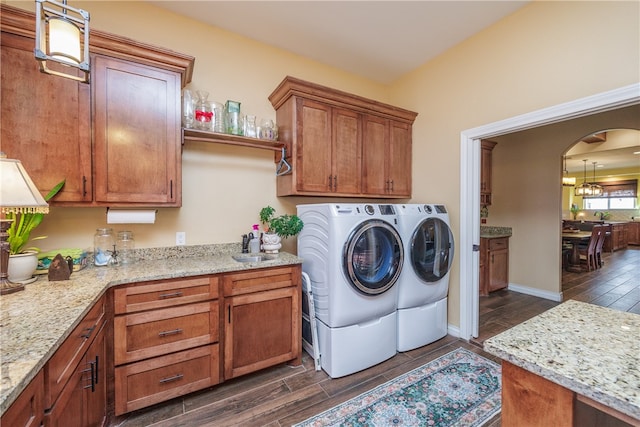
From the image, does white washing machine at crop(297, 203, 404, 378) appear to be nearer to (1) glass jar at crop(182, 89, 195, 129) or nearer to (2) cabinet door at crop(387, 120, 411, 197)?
(2) cabinet door at crop(387, 120, 411, 197)

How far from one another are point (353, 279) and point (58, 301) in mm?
1636

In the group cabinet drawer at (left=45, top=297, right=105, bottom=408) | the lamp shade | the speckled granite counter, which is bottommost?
cabinet drawer at (left=45, top=297, right=105, bottom=408)

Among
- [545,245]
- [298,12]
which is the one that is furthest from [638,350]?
[545,245]

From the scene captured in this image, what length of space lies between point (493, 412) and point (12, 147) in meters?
3.26

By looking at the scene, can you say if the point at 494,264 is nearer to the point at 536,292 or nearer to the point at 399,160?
the point at 536,292

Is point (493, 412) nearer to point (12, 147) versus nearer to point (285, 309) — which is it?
point (285, 309)

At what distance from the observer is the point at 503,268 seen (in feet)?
13.6

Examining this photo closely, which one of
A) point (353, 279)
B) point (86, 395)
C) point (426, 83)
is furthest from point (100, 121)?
point (426, 83)

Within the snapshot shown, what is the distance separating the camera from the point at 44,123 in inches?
63.0

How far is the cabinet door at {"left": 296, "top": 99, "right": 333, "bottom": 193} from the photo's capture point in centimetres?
240

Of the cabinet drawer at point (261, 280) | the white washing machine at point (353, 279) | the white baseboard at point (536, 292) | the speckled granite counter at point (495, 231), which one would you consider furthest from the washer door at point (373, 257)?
the white baseboard at point (536, 292)

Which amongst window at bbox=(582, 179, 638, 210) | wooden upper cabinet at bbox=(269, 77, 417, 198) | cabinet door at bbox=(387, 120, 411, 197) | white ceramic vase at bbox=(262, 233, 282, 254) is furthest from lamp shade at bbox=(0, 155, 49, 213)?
window at bbox=(582, 179, 638, 210)

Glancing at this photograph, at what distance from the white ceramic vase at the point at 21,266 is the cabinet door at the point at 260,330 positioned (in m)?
1.05

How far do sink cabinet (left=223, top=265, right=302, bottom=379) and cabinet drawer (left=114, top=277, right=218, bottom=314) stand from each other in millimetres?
128
